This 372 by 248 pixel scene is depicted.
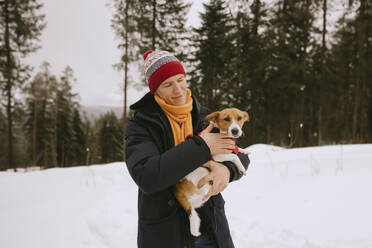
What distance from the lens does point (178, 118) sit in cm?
162

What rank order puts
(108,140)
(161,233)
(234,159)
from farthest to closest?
(108,140)
(234,159)
(161,233)

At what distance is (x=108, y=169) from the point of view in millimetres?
6781

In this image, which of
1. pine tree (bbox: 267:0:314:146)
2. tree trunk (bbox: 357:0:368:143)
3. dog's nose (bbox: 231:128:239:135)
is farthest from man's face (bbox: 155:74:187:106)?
tree trunk (bbox: 357:0:368:143)

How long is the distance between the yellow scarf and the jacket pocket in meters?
0.59

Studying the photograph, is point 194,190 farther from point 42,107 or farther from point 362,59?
point 42,107

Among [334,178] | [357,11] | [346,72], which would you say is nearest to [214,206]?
[334,178]

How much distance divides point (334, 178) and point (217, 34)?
14847 mm

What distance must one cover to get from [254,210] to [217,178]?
2.47 m

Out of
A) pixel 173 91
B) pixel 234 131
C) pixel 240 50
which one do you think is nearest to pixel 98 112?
pixel 240 50

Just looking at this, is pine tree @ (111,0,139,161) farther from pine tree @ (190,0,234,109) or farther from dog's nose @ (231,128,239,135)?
dog's nose @ (231,128,239,135)

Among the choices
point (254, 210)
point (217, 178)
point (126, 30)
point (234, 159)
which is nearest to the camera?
point (217, 178)

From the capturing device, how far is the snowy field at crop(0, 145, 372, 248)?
2.75 meters

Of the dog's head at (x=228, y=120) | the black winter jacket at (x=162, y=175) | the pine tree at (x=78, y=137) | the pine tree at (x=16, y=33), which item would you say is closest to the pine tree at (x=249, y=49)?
the dog's head at (x=228, y=120)

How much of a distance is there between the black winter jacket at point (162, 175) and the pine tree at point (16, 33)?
15791 mm
